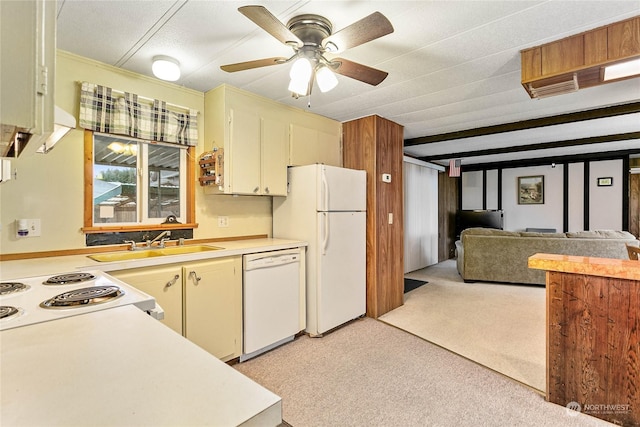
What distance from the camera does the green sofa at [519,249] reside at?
4.36 metres

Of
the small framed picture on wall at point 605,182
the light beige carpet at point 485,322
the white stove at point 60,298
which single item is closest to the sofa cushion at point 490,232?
the light beige carpet at point 485,322

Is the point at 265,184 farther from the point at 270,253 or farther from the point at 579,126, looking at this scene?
the point at 579,126

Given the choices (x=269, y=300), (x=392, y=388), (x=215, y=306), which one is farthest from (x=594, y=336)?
(x=215, y=306)

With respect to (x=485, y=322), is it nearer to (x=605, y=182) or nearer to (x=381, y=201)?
(x=381, y=201)

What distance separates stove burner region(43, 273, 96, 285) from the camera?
148 cm

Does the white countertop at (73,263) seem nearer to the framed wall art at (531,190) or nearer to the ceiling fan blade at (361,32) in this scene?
the ceiling fan blade at (361,32)

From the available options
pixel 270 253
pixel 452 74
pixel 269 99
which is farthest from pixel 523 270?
pixel 269 99

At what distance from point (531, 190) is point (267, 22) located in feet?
25.7

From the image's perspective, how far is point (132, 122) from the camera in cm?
246

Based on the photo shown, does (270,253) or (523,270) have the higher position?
(270,253)

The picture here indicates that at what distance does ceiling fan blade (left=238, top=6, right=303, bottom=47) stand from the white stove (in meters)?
1.30

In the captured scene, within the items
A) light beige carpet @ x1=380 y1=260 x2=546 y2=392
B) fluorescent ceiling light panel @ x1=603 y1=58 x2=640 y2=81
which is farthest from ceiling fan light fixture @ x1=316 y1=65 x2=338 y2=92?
light beige carpet @ x1=380 y1=260 x2=546 y2=392

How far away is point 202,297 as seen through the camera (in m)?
2.33

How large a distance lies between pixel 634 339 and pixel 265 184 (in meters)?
2.82
